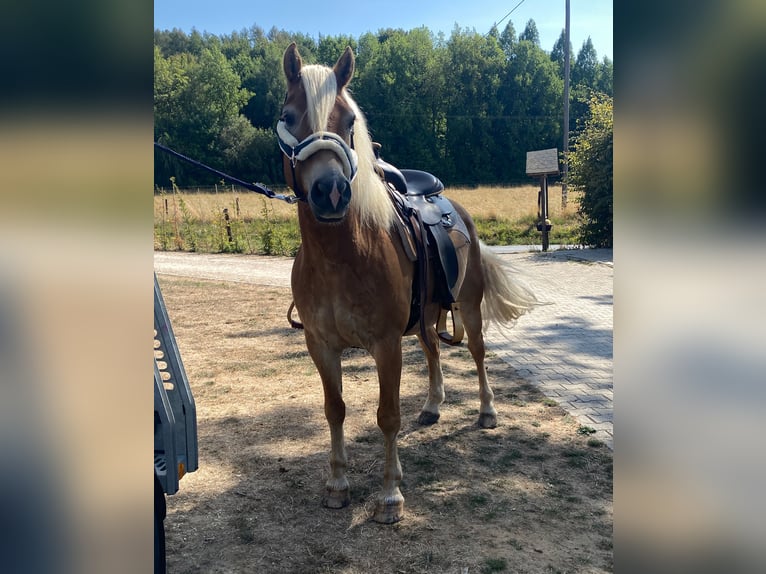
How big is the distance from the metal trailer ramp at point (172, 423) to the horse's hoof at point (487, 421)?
244cm

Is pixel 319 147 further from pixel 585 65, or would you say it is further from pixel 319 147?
pixel 585 65

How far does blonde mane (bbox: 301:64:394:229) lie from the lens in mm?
2590

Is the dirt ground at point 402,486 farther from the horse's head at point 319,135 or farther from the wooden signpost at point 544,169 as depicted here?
the wooden signpost at point 544,169

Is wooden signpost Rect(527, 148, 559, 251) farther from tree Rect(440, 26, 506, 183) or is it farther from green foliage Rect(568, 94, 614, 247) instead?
tree Rect(440, 26, 506, 183)

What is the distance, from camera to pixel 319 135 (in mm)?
2500

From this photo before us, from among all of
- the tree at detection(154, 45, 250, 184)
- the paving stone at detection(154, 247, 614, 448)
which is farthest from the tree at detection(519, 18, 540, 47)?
the paving stone at detection(154, 247, 614, 448)

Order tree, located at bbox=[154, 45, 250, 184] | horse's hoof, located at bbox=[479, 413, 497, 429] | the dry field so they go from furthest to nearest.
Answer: tree, located at bbox=[154, 45, 250, 184] < the dry field < horse's hoof, located at bbox=[479, 413, 497, 429]

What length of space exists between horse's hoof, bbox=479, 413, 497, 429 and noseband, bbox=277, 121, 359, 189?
2477 mm

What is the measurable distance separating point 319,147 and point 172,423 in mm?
1342

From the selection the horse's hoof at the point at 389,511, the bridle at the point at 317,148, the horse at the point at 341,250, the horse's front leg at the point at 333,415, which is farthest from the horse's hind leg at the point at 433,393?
the bridle at the point at 317,148

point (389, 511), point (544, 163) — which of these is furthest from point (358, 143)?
point (544, 163)
